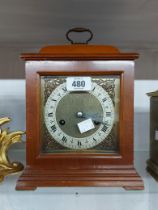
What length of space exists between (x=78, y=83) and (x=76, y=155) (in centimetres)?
16

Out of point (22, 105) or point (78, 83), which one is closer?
point (78, 83)

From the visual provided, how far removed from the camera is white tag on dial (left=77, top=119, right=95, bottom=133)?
77cm

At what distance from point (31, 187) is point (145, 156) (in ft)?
1.62

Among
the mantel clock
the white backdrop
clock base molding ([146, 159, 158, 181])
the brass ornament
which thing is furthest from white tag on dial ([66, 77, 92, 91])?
the white backdrop

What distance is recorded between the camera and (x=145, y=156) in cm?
112

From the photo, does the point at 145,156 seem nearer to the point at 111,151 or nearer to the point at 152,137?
the point at 152,137

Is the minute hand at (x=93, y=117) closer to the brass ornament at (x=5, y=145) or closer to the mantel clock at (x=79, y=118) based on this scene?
the mantel clock at (x=79, y=118)

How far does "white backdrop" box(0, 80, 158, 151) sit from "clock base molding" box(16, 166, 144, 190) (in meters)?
0.48

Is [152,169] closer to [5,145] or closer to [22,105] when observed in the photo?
[5,145]

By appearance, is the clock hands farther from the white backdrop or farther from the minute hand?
the white backdrop

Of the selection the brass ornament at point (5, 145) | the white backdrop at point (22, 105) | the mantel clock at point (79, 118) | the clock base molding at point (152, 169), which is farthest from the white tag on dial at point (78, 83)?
the white backdrop at point (22, 105)

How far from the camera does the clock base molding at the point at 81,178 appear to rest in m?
0.74

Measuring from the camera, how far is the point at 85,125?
0.77 meters

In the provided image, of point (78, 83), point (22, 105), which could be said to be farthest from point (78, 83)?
point (22, 105)
